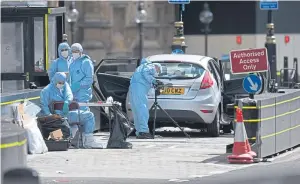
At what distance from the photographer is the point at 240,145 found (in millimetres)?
14086

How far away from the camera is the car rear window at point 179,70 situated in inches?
715

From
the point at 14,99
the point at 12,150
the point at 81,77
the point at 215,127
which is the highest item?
the point at 81,77

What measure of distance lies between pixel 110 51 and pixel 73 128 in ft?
110

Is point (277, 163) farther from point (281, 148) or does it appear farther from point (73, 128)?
point (73, 128)

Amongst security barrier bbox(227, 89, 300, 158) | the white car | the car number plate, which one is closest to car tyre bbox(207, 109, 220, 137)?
the white car

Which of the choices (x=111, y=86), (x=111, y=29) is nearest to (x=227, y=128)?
(x=111, y=86)

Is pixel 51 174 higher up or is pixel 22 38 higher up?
pixel 22 38

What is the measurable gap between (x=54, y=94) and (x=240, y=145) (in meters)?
3.34

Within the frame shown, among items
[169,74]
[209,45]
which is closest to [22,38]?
[169,74]

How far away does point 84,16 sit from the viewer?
Result: 165 ft

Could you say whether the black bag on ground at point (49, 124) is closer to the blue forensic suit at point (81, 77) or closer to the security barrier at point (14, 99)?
the security barrier at point (14, 99)

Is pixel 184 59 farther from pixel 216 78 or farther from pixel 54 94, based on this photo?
pixel 54 94

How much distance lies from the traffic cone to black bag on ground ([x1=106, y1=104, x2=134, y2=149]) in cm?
227

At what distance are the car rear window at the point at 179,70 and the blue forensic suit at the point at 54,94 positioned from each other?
9.06 feet
